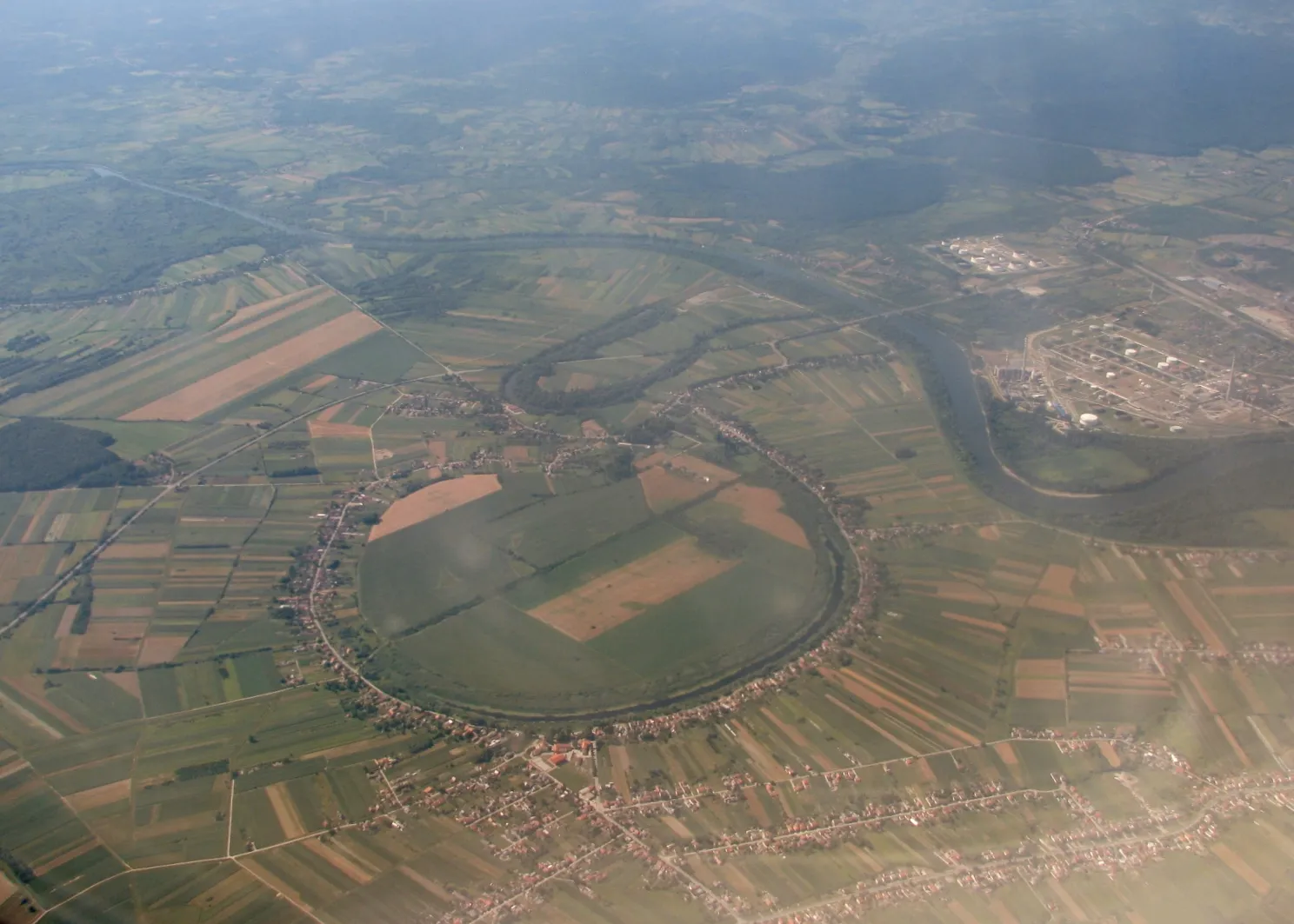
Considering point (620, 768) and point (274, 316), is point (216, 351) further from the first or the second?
point (620, 768)

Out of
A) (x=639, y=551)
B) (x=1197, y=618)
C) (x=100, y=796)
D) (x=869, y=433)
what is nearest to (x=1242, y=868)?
(x=1197, y=618)

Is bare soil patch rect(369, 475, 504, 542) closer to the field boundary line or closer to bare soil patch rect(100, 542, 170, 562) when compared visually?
bare soil patch rect(100, 542, 170, 562)

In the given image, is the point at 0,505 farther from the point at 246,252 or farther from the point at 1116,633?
the point at 1116,633

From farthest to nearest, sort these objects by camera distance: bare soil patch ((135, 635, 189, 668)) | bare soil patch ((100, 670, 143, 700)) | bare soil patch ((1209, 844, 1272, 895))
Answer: bare soil patch ((135, 635, 189, 668)), bare soil patch ((100, 670, 143, 700)), bare soil patch ((1209, 844, 1272, 895))

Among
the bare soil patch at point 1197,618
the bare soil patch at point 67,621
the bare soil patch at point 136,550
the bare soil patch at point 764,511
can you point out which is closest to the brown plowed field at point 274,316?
the bare soil patch at point 136,550

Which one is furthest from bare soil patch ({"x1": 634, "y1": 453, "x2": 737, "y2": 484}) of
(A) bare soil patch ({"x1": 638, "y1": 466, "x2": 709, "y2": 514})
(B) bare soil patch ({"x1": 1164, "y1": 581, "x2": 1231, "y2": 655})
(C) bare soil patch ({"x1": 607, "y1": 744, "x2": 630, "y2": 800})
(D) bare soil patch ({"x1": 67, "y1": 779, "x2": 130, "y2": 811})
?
(D) bare soil patch ({"x1": 67, "y1": 779, "x2": 130, "y2": 811})

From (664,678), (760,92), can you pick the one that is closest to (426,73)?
(760,92)
